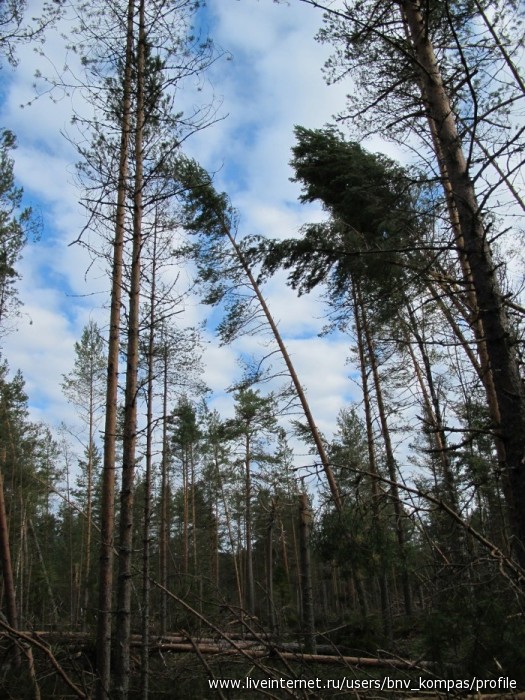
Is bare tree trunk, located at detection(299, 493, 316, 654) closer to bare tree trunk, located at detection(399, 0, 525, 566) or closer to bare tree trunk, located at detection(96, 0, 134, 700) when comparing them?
bare tree trunk, located at detection(96, 0, 134, 700)

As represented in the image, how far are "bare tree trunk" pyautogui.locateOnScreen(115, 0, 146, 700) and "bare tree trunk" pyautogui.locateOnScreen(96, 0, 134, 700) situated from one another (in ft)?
0.54

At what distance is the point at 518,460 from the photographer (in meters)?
2.99

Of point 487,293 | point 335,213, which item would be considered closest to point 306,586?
point 487,293

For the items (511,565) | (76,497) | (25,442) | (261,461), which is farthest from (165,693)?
(76,497)

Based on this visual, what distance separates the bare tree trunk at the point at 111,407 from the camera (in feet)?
19.9

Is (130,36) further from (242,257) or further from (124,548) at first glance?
(242,257)

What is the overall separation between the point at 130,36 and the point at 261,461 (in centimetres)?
1804

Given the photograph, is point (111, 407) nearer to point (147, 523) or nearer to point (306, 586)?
point (147, 523)

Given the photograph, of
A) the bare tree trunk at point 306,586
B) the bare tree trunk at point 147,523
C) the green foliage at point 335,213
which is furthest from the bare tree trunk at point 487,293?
the green foliage at point 335,213

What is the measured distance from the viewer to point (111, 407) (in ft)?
25.8

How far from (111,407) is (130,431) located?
2.29 m

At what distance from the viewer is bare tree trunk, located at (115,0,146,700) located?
16.8 ft

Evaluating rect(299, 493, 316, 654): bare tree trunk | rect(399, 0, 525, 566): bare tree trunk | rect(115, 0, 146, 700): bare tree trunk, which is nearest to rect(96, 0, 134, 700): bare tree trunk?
rect(115, 0, 146, 700): bare tree trunk

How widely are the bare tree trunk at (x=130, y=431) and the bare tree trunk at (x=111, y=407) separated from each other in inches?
6.4
